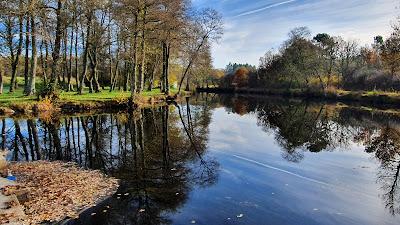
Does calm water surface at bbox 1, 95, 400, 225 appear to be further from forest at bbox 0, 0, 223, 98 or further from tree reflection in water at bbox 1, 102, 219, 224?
forest at bbox 0, 0, 223, 98

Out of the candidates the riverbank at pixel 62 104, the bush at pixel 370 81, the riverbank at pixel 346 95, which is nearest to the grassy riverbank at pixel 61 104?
the riverbank at pixel 62 104

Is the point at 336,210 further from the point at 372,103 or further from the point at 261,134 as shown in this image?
the point at 372,103

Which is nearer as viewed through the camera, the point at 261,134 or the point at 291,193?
the point at 291,193

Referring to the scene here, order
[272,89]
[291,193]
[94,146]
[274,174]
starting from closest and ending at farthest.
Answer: [291,193] → [274,174] → [94,146] → [272,89]

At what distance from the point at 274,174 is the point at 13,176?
935cm

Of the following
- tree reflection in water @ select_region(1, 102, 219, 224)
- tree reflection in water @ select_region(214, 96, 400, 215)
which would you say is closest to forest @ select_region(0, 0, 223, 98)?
tree reflection in water @ select_region(1, 102, 219, 224)

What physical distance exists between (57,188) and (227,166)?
6.90 meters

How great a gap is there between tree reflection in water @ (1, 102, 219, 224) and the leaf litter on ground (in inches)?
20.2

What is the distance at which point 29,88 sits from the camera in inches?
1336

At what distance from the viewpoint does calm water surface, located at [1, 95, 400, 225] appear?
34.1ft

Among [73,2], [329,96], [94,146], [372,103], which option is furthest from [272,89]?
[94,146]

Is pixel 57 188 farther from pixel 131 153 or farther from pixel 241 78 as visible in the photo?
pixel 241 78

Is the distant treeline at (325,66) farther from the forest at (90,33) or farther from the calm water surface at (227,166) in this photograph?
the calm water surface at (227,166)

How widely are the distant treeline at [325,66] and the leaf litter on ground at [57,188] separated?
5928 cm
